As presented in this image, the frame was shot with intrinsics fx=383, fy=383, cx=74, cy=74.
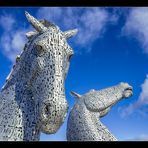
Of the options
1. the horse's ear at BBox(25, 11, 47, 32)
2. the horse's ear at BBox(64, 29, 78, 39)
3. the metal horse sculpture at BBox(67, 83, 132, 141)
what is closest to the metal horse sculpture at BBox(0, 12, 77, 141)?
the horse's ear at BBox(25, 11, 47, 32)

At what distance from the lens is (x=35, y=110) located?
2951mm

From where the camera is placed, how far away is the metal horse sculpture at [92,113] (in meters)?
5.33

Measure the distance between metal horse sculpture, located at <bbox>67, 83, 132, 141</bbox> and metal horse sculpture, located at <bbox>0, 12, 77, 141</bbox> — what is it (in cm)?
227

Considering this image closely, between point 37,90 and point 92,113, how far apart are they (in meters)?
2.93

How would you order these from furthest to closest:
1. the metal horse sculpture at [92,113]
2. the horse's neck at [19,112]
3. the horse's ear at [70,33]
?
the metal horse sculpture at [92,113] < the horse's ear at [70,33] < the horse's neck at [19,112]

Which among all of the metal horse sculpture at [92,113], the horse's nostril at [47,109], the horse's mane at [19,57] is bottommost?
the horse's nostril at [47,109]

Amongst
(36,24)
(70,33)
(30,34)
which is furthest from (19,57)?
(70,33)

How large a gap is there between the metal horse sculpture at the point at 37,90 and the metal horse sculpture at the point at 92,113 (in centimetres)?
227

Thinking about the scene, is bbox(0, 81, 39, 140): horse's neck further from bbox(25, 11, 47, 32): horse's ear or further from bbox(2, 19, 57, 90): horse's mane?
bbox(25, 11, 47, 32): horse's ear

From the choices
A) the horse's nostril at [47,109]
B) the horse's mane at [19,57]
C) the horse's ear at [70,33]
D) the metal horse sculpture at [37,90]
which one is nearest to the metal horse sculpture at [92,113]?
the horse's ear at [70,33]

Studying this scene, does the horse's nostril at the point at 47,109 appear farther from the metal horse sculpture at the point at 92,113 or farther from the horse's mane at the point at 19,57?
the metal horse sculpture at the point at 92,113

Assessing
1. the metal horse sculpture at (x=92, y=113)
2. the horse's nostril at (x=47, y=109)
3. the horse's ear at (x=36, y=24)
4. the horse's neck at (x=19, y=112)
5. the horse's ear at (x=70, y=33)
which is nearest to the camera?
the horse's nostril at (x=47, y=109)
